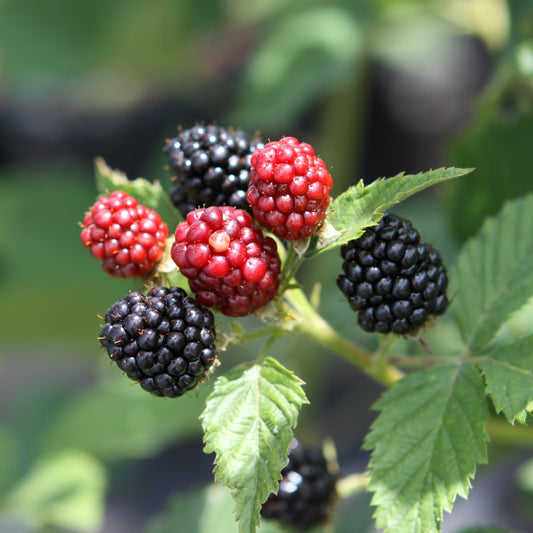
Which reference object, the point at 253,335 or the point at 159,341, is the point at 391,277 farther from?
the point at 159,341

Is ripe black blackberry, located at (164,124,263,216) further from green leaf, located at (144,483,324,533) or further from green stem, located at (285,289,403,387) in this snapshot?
green leaf, located at (144,483,324,533)

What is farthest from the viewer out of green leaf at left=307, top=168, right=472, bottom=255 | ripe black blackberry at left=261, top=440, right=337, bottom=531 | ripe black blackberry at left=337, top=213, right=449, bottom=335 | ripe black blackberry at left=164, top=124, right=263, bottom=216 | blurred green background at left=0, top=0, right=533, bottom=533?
blurred green background at left=0, top=0, right=533, bottom=533

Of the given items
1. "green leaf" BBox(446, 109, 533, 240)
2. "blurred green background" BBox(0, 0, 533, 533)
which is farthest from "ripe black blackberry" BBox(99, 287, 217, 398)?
"green leaf" BBox(446, 109, 533, 240)

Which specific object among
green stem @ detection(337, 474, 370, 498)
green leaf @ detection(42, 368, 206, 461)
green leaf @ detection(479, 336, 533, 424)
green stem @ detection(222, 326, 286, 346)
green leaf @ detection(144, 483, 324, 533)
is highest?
green leaf @ detection(479, 336, 533, 424)

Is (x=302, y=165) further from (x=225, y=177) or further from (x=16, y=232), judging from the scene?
(x=16, y=232)

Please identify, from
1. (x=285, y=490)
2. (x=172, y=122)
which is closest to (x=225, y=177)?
(x=285, y=490)

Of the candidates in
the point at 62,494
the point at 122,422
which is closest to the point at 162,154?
the point at 122,422
